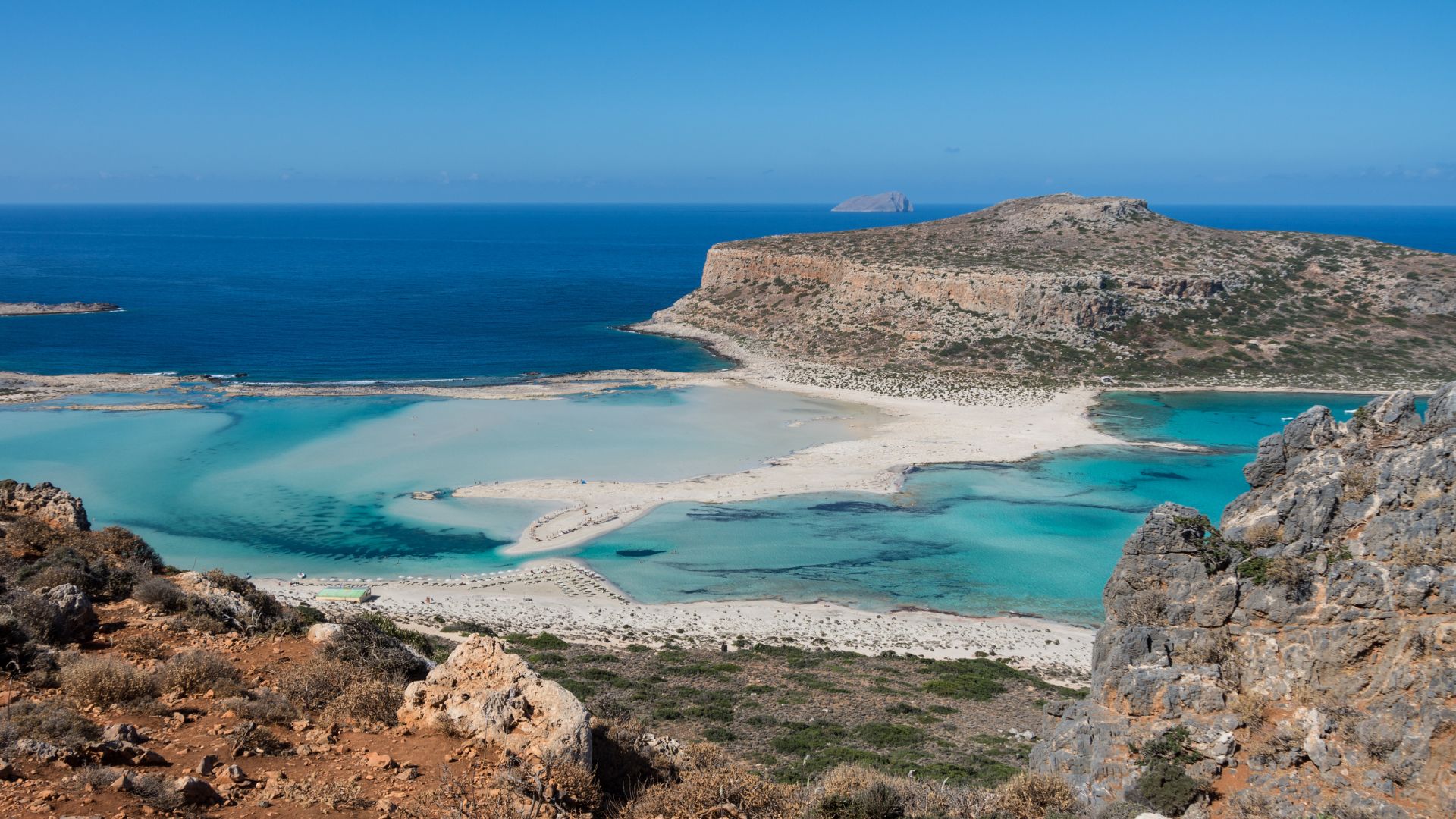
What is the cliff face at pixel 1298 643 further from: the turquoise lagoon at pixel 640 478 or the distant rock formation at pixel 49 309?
the distant rock formation at pixel 49 309

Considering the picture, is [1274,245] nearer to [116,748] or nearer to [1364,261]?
[1364,261]

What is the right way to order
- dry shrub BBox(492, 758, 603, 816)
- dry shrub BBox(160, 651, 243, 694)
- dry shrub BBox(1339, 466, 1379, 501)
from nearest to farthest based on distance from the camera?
dry shrub BBox(492, 758, 603, 816) → dry shrub BBox(160, 651, 243, 694) → dry shrub BBox(1339, 466, 1379, 501)

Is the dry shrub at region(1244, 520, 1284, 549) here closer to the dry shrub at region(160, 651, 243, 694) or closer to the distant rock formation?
the dry shrub at region(160, 651, 243, 694)

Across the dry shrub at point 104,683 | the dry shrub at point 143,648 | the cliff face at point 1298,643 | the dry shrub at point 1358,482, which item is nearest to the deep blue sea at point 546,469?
the cliff face at point 1298,643

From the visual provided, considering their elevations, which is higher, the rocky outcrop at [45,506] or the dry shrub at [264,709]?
the rocky outcrop at [45,506]

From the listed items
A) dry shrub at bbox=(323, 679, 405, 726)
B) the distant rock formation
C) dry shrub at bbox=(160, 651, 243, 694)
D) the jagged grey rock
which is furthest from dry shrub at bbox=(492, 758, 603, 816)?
the distant rock formation

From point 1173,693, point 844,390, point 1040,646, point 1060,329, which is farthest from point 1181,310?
point 1173,693
